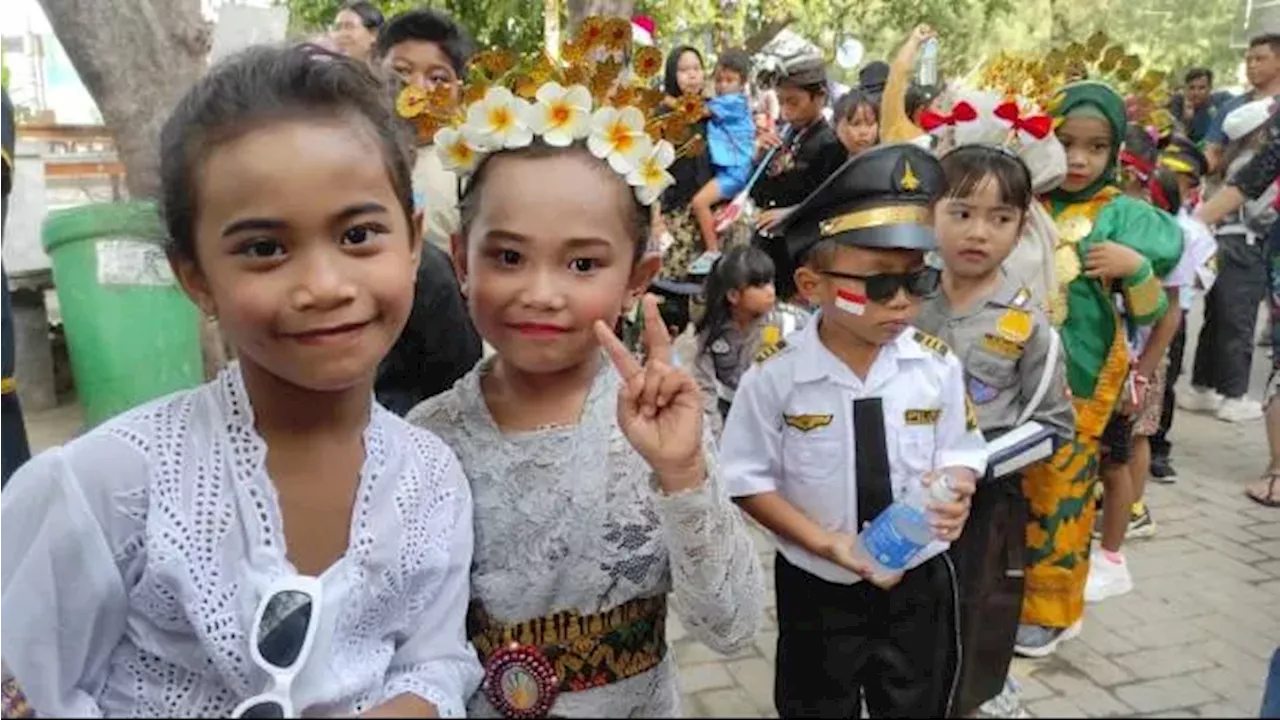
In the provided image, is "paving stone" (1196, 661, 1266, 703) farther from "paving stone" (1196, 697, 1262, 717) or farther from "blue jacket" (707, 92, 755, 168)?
"blue jacket" (707, 92, 755, 168)

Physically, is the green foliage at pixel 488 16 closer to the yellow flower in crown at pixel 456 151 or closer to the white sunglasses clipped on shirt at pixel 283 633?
the yellow flower in crown at pixel 456 151

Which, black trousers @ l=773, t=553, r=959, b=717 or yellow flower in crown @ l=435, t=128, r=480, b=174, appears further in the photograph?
black trousers @ l=773, t=553, r=959, b=717

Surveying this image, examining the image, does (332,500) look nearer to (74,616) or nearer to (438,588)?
(438,588)

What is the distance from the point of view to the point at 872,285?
2.25 meters

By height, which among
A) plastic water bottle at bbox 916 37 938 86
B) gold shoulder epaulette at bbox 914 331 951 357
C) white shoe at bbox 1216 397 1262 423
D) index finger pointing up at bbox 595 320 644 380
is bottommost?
white shoe at bbox 1216 397 1262 423

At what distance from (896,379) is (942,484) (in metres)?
0.32

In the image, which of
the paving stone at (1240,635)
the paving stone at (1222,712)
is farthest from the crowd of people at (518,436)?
the paving stone at (1240,635)

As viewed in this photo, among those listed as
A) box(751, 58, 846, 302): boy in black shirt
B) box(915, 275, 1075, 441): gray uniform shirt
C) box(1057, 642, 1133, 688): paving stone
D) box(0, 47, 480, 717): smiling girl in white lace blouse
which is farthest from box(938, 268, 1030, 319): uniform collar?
box(751, 58, 846, 302): boy in black shirt

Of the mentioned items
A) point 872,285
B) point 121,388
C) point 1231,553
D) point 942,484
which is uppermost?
point 872,285

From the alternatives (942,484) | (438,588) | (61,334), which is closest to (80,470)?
(438,588)

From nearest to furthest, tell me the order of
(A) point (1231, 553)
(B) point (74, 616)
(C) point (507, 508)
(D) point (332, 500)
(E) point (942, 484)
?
(B) point (74, 616) → (D) point (332, 500) → (C) point (507, 508) → (E) point (942, 484) → (A) point (1231, 553)

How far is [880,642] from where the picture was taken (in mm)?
2330

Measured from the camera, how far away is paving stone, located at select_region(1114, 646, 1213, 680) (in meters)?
3.28

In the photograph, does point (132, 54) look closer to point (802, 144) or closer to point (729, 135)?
point (802, 144)
